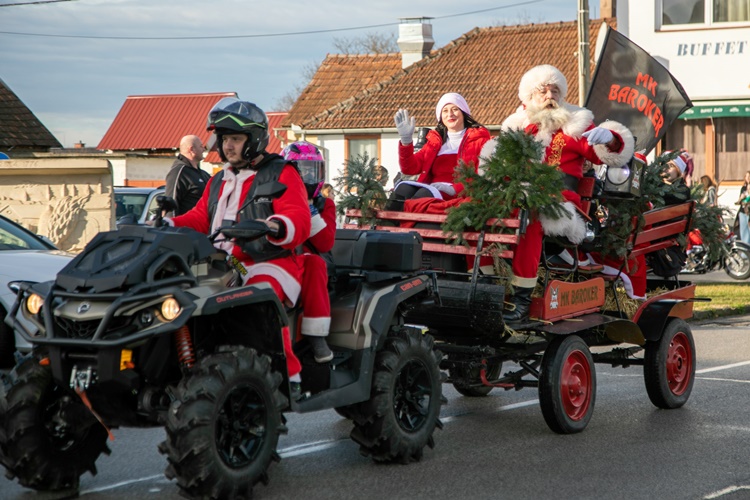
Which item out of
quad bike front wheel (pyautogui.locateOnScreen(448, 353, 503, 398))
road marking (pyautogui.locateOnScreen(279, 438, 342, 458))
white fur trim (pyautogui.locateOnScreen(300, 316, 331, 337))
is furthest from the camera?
quad bike front wheel (pyautogui.locateOnScreen(448, 353, 503, 398))

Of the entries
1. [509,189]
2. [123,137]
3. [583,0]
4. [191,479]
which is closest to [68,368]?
[191,479]

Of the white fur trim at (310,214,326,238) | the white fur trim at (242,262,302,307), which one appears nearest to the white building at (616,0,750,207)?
the white fur trim at (310,214,326,238)

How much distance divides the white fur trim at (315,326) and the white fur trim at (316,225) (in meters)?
0.53

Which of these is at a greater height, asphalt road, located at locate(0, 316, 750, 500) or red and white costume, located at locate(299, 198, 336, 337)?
red and white costume, located at locate(299, 198, 336, 337)

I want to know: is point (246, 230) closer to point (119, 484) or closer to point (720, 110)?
point (119, 484)

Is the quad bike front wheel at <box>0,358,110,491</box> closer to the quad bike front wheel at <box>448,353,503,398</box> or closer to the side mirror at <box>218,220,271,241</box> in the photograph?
the side mirror at <box>218,220,271,241</box>

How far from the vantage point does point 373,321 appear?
21.9ft

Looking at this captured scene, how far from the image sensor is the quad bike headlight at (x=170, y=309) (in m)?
5.33

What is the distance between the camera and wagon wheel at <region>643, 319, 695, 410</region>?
861 centimetres

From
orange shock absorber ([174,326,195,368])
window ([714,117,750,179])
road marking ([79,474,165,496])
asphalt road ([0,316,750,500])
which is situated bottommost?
asphalt road ([0,316,750,500])

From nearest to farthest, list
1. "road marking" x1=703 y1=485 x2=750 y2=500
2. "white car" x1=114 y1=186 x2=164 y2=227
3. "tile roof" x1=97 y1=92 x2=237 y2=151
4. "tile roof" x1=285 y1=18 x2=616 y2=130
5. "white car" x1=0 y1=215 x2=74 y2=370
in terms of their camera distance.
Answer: "road marking" x1=703 y1=485 x2=750 y2=500, "white car" x1=0 y1=215 x2=74 y2=370, "white car" x1=114 y1=186 x2=164 y2=227, "tile roof" x1=285 y1=18 x2=616 y2=130, "tile roof" x1=97 y1=92 x2=237 y2=151

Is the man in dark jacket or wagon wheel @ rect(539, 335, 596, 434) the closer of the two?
wagon wheel @ rect(539, 335, 596, 434)

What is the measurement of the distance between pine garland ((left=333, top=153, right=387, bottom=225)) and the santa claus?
0.88 meters

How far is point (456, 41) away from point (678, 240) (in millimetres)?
30802
